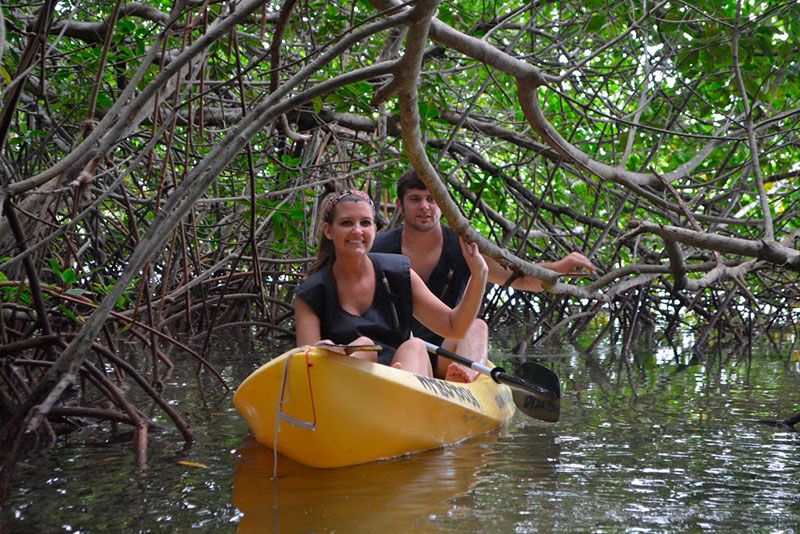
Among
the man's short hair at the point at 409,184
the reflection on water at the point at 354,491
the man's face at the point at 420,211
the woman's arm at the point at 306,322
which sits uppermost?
the man's short hair at the point at 409,184

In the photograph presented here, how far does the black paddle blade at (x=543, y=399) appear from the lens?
397cm

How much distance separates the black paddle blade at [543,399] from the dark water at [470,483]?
0.07m

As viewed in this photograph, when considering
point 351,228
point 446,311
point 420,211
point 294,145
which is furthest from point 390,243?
point 294,145

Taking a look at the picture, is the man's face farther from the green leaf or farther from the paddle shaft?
the green leaf

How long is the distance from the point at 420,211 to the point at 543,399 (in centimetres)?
94

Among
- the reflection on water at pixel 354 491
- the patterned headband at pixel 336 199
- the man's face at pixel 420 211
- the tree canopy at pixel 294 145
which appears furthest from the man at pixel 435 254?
the reflection on water at pixel 354 491

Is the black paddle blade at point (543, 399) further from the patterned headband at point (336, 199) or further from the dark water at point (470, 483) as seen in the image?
the patterned headband at point (336, 199)

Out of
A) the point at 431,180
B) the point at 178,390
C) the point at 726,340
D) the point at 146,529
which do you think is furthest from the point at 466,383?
the point at 726,340

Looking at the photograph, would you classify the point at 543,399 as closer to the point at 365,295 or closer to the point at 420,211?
the point at 365,295

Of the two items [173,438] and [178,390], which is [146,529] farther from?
[178,390]

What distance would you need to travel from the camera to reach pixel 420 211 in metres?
4.32

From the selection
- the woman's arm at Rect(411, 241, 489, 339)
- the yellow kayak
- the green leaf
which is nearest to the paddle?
the woman's arm at Rect(411, 241, 489, 339)

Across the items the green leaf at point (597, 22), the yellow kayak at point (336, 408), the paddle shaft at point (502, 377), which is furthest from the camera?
the green leaf at point (597, 22)

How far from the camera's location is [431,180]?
122 inches
